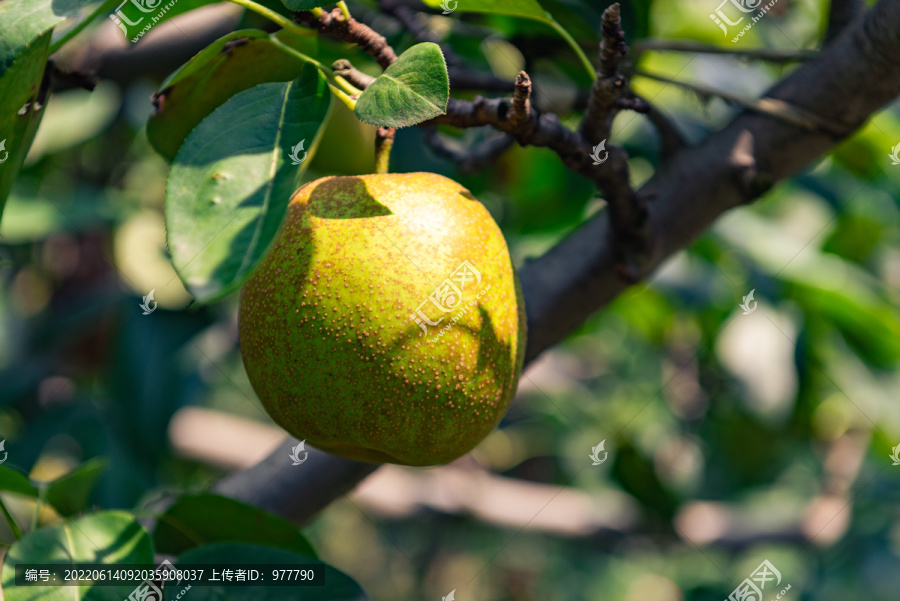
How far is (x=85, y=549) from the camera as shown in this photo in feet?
2.72

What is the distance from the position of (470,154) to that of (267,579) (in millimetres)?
668

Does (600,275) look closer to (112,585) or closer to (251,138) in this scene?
(251,138)

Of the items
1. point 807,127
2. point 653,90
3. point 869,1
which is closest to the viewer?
point 807,127

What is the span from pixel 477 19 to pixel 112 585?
1.05m

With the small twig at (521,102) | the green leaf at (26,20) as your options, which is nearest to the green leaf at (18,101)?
the green leaf at (26,20)

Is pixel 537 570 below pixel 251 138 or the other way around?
below

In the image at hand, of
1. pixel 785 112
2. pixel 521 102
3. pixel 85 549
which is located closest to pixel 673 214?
pixel 785 112

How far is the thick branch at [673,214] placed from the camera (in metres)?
1.01

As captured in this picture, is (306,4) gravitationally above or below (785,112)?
above

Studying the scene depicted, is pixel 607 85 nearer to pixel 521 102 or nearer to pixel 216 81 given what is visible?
pixel 521 102

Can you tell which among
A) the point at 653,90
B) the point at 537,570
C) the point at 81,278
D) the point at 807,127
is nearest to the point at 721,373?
the point at 653,90

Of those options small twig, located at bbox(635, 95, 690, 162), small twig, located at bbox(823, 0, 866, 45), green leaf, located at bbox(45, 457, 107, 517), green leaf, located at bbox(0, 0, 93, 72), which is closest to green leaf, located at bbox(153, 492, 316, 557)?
green leaf, located at bbox(45, 457, 107, 517)

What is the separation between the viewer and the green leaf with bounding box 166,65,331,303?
0.53 metres

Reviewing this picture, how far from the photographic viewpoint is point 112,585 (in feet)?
2.67
